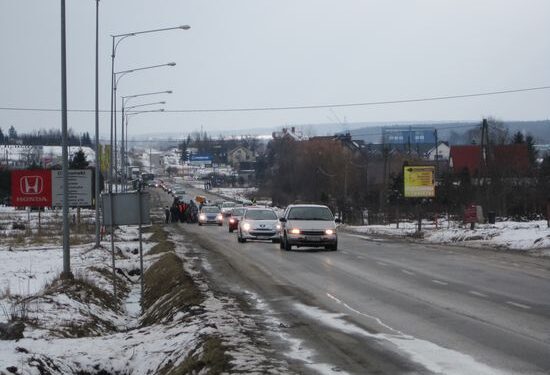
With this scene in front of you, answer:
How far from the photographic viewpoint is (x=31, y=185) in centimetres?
5284

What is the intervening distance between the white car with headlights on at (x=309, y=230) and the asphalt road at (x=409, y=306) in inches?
104

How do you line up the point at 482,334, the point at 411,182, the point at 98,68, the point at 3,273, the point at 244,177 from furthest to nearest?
the point at 244,177 → the point at 411,182 → the point at 98,68 → the point at 3,273 → the point at 482,334

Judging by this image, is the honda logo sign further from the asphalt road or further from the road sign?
the asphalt road

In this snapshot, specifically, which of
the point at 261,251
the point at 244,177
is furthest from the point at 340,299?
the point at 244,177

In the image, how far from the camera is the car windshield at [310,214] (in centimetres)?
3375

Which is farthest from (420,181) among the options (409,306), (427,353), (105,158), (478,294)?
(427,353)

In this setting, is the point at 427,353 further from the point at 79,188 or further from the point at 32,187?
the point at 32,187

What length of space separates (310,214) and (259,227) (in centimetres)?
596

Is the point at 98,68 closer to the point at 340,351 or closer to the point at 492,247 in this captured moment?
the point at 492,247

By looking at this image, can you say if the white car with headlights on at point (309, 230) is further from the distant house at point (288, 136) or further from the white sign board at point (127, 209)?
the distant house at point (288, 136)

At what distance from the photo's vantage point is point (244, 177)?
18700cm

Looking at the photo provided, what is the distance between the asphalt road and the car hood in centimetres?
274

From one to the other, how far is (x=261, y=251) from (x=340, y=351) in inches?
884

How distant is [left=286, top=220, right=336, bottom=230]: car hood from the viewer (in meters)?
33.2
